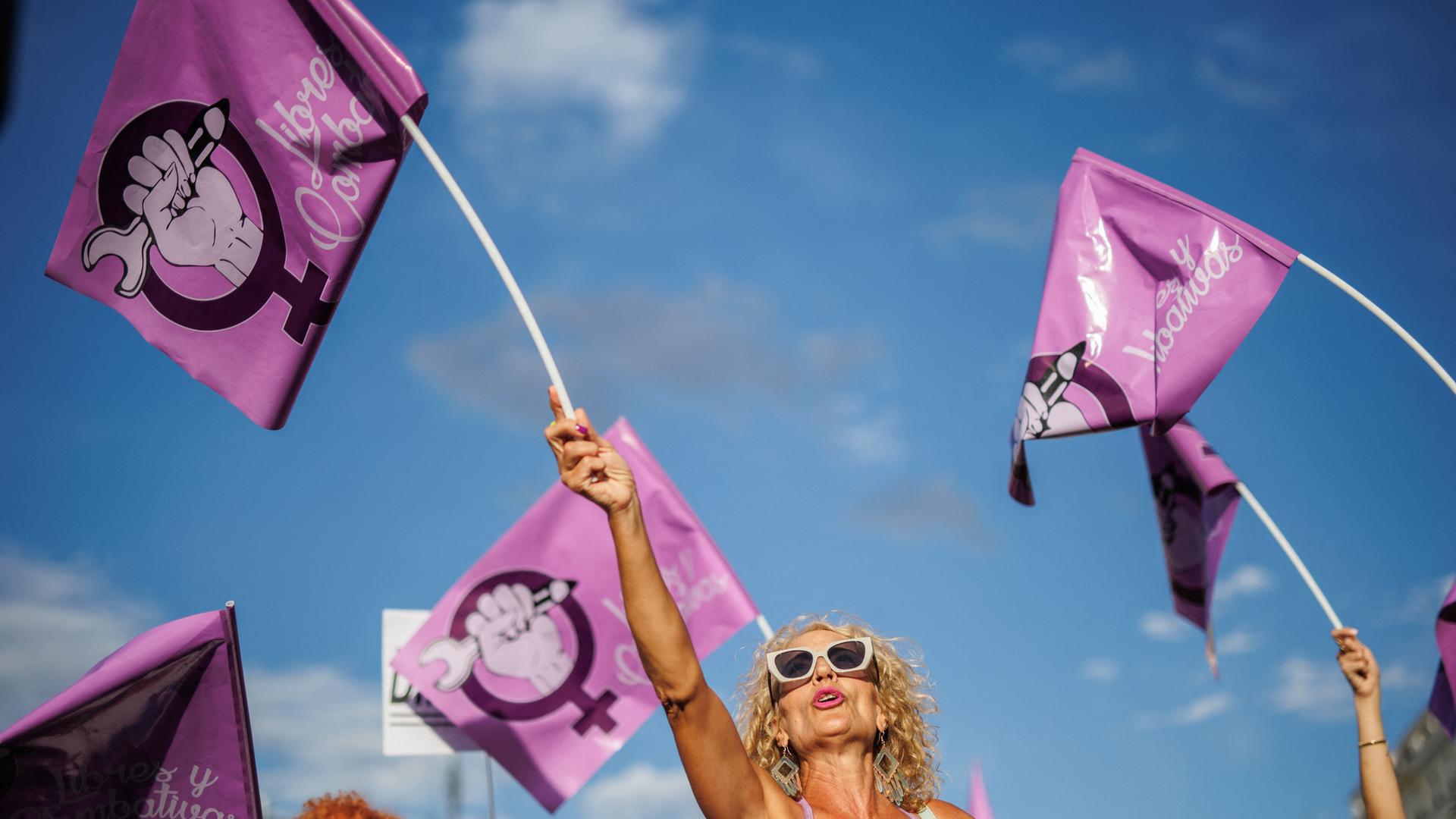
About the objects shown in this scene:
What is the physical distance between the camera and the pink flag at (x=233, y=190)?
5.00 m

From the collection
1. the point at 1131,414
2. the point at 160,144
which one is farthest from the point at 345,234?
the point at 1131,414

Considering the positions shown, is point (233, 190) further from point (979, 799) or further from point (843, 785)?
point (979, 799)

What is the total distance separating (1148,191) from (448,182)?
3918mm

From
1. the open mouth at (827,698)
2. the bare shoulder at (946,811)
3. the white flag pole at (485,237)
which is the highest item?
the white flag pole at (485,237)

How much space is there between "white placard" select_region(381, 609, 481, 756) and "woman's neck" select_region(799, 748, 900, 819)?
6.67m

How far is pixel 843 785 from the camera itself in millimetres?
3738

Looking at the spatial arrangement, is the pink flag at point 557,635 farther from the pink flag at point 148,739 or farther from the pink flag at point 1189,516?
the pink flag at point 148,739

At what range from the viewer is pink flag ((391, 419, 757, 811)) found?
9.21m

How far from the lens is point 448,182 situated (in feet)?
15.4

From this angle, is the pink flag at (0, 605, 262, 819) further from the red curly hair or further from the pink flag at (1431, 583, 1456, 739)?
the pink flag at (1431, 583, 1456, 739)

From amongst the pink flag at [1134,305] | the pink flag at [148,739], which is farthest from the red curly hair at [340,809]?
the pink flag at [1134,305]

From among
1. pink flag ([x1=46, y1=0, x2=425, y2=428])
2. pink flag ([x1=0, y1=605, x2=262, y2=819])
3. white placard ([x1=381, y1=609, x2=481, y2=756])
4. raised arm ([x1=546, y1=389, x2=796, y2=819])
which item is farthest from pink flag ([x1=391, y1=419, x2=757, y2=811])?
raised arm ([x1=546, y1=389, x2=796, y2=819])

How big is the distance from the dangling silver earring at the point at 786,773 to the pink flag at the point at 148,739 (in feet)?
7.58

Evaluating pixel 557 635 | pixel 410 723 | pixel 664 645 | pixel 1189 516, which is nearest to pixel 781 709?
pixel 664 645
